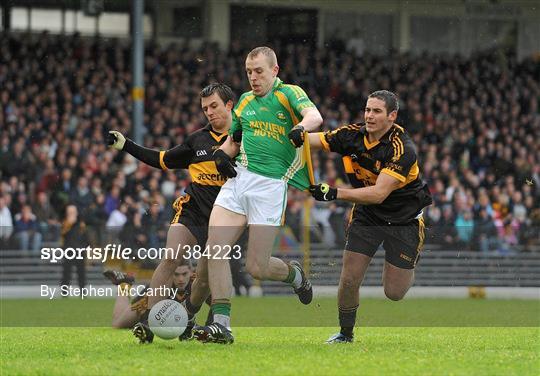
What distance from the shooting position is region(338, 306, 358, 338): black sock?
9.68m

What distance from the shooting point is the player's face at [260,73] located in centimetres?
907

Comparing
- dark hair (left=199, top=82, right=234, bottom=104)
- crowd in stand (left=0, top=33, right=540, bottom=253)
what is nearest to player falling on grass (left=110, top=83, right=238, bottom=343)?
dark hair (left=199, top=82, right=234, bottom=104)

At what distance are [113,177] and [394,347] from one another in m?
10.7

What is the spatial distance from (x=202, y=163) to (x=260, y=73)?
3.31 feet

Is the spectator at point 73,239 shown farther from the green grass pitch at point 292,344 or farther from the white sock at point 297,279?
the white sock at point 297,279

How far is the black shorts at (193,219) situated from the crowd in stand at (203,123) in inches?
207

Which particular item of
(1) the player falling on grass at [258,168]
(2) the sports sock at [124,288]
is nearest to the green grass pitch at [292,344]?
(2) the sports sock at [124,288]

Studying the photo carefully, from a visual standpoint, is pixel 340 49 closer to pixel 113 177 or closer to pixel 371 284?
pixel 113 177

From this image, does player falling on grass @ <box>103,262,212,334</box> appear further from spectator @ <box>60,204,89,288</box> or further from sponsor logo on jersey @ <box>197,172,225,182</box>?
spectator @ <box>60,204,89,288</box>

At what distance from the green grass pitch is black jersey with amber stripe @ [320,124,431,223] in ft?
3.55

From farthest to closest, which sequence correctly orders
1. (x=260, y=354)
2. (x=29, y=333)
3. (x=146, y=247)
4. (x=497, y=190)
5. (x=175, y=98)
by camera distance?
(x=175, y=98) < (x=497, y=190) < (x=146, y=247) < (x=29, y=333) < (x=260, y=354)

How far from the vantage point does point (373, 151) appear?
9445 millimetres

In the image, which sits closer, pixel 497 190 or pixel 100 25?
pixel 497 190

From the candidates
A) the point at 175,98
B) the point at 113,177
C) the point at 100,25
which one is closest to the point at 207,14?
the point at 100,25
